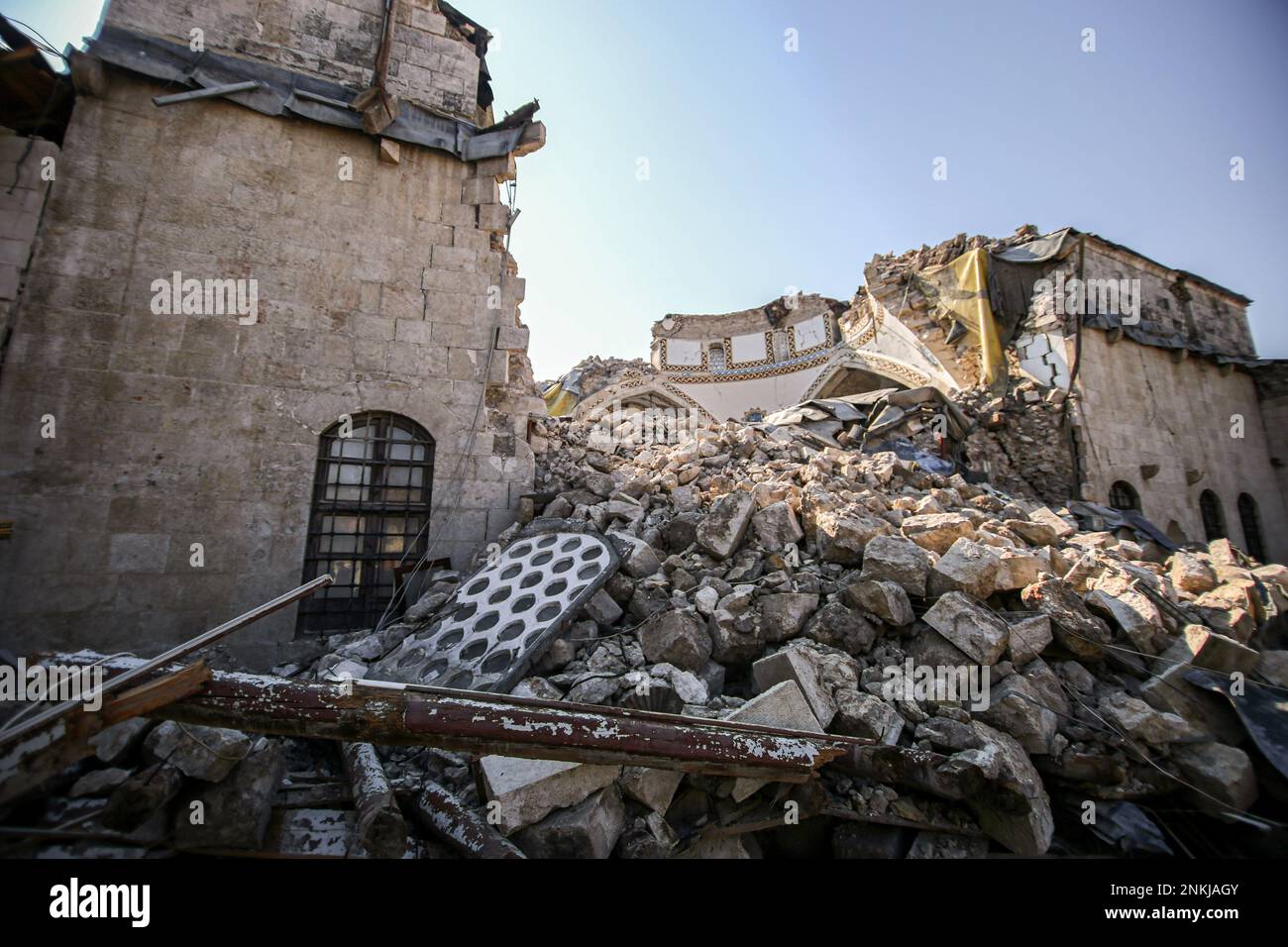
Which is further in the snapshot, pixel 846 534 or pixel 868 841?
pixel 846 534

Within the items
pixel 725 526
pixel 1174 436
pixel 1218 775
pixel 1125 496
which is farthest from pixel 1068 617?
pixel 1174 436

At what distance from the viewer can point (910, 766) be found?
266 centimetres

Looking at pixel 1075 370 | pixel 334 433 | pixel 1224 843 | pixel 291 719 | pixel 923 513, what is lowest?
pixel 1224 843

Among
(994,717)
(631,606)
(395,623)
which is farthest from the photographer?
(395,623)

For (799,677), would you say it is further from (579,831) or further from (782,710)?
(579,831)

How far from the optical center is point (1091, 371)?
10734 millimetres

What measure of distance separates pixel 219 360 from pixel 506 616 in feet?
11.4

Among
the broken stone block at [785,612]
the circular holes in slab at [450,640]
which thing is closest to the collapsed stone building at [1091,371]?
the broken stone block at [785,612]

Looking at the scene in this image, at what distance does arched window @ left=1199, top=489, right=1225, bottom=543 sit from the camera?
11828mm

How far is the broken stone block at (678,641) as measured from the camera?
326 centimetres

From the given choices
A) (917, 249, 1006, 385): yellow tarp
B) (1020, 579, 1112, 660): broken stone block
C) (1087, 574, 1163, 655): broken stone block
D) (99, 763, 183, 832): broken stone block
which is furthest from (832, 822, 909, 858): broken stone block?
(917, 249, 1006, 385): yellow tarp

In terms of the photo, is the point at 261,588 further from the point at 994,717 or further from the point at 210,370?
the point at 994,717

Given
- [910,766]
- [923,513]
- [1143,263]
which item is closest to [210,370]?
[910,766]

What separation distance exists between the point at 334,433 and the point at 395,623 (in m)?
1.87
